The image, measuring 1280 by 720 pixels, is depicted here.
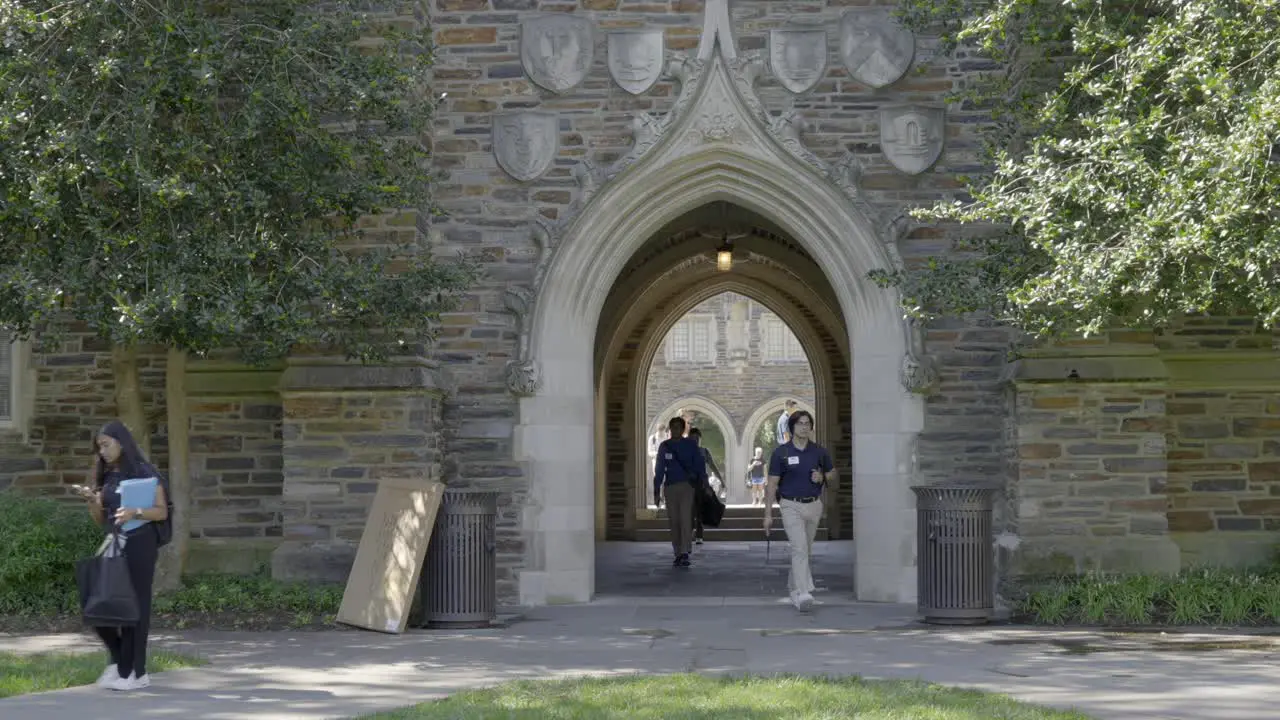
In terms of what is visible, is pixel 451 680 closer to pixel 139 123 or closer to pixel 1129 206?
pixel 139 123

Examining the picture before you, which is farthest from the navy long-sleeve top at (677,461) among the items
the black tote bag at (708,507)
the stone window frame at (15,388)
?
the stone window frame at (15,388)

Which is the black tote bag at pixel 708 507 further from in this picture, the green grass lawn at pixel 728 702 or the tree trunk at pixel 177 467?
the green grass lawn at pixel 728 702

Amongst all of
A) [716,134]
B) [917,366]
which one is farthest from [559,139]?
[917,366]

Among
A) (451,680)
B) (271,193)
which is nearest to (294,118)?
(271,193)

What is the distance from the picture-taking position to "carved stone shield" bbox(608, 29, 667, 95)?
11695mm

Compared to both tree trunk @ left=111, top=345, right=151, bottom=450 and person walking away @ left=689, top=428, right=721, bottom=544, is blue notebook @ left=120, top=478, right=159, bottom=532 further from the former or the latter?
person walking away @ left=689, top=428, right=721, bottom=544

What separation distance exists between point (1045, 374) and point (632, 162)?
3568 millimetres

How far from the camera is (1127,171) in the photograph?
8.62m

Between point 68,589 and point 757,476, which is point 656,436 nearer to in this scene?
point 757,476

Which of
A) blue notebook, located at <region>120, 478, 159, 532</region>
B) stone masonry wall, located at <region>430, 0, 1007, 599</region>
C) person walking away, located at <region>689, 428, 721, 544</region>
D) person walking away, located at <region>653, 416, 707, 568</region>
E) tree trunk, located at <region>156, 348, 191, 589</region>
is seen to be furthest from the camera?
person walking away, located at <region>689, 428, 721, 544</region>

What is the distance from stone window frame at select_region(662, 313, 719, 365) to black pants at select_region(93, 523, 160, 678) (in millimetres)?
29944

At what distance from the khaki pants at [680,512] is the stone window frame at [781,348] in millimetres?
21601

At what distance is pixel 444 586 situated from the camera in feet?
33.2

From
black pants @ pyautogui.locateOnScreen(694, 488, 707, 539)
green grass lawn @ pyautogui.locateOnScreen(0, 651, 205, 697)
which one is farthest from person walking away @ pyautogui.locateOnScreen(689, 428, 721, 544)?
green grass lawn @ pyautogui.locateOnScreen(0, 651, 205, 697)
